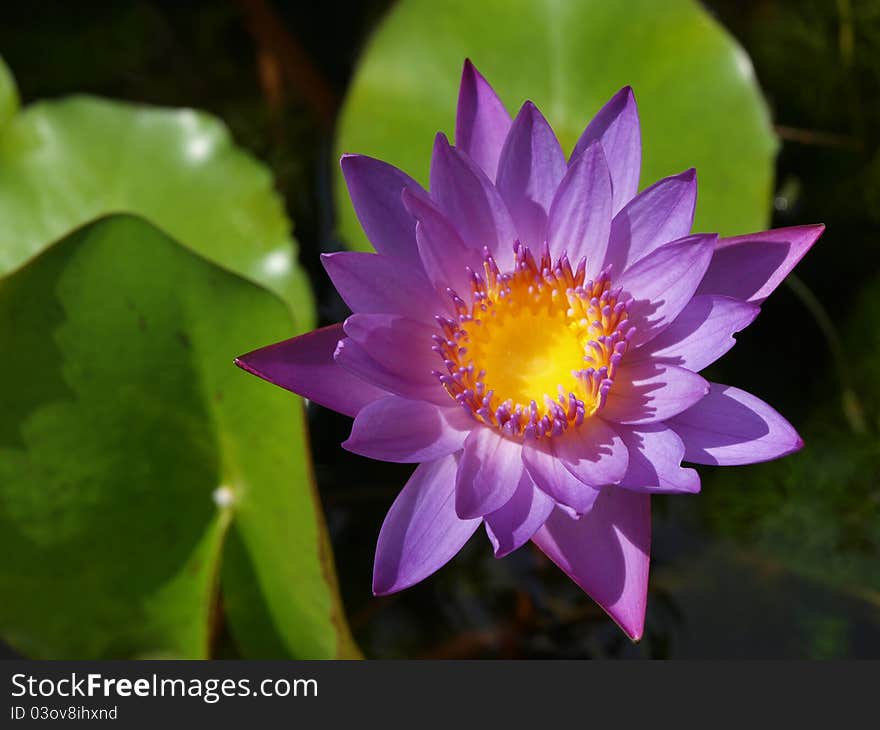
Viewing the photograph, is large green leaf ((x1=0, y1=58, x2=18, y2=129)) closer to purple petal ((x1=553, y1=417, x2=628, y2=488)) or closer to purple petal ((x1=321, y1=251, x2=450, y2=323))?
purple petal ((x1=321, y1=251, x2=450, y2=323))

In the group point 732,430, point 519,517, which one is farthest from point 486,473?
point 732,430

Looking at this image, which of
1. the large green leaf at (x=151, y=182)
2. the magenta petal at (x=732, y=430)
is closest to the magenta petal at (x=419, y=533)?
the magenta petal at (x=732, y=430)

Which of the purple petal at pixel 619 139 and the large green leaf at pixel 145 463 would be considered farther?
the large green leaf at pixel 145 463

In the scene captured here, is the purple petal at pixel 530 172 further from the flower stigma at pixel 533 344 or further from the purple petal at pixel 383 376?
the purple petal at pixel 383 376

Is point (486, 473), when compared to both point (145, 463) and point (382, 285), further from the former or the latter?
point (145, 463)

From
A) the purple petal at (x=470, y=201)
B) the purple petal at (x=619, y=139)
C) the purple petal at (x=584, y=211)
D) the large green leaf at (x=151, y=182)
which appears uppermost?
the large green leaf at (x=151, y=182)

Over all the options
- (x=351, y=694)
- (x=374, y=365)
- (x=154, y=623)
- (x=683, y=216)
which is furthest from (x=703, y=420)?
(x=154, y=623)

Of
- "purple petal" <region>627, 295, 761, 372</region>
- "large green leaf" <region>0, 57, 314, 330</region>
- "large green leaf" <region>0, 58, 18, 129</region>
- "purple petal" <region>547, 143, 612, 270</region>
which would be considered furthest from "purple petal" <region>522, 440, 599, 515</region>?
"large green leaf" <region>0, 58, 18, 129</region>
